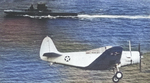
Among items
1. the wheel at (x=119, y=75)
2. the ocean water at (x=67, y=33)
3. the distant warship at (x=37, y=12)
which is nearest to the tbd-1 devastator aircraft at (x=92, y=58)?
the wheel at (x=119, y=75)

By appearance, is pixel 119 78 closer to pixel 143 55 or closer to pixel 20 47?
pixel 143 55

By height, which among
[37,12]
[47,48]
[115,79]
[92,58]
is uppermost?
[37,12]

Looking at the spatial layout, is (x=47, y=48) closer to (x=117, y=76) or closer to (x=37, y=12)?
(x=117, y=76)

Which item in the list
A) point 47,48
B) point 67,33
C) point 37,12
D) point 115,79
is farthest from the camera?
point 37,12

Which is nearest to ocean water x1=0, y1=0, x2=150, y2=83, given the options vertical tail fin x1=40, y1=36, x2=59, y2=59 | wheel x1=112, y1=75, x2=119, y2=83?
wheel x1=112, y1=75, x2=119, y2=83

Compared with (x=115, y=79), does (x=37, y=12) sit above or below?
above

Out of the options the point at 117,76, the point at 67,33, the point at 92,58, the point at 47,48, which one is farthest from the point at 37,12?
the point at 117,76

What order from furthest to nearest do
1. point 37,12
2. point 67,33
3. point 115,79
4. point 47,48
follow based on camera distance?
point 37,12 < point 67,33 < point 47,48 < point 115,79

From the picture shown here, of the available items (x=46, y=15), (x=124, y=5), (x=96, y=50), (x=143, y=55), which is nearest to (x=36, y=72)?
(x=96, y=50)
